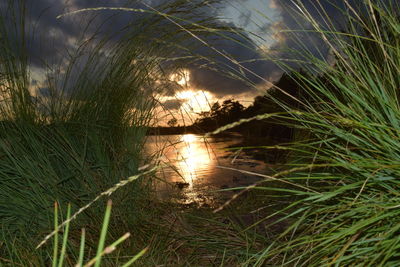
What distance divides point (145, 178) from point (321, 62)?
1.58 metres

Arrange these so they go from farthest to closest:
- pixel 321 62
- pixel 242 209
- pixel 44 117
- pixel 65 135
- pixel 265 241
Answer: pixel 242 209, pixel 44 117, pixel 65 135, pixel 265 241, pixel 321 62

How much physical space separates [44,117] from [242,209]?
1510mm

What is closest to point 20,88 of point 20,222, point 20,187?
point 20,187

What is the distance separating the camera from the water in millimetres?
2496

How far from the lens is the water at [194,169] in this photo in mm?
2496

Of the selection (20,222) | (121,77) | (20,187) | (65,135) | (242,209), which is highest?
(121,77)

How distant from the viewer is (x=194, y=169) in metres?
2.93

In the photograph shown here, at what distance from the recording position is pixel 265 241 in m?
2.23

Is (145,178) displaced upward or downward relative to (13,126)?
downward

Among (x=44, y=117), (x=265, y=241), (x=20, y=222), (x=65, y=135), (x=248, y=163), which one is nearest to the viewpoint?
(x=265, y=241)

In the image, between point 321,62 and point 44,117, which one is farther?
point 44,117

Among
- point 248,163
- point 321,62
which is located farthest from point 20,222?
point 248,163

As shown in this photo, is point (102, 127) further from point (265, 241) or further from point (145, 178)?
point (265, 241)

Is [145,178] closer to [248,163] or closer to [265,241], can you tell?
[265,241]
